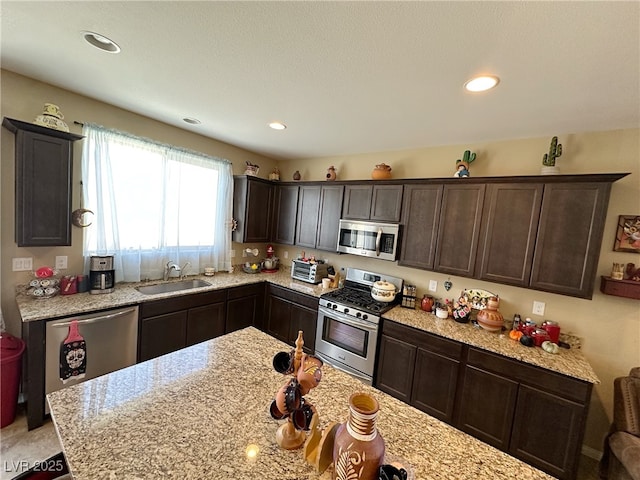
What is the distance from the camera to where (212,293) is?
2967mm

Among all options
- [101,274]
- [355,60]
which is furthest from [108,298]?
[355,60]

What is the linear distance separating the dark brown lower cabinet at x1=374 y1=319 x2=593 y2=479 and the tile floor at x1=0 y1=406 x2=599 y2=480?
21.0 inches

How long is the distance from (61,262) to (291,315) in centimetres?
234

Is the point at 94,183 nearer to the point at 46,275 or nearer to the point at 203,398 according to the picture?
the point at 46,275

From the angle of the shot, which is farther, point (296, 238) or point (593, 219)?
point (296, 238)

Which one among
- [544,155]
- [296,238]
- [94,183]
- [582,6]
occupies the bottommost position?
[296,238]

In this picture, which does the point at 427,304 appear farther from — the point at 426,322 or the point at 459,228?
the point at 459,228

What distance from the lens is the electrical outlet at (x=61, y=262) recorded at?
7.71 feet

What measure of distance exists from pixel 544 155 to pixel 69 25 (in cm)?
349

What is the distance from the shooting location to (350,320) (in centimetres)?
269

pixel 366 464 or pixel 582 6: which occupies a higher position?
pixel 582 6

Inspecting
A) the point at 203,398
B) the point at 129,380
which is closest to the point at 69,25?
the point at 129,380

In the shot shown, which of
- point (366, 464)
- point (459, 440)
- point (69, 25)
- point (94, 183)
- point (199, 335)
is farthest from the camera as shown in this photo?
point (199, 335)

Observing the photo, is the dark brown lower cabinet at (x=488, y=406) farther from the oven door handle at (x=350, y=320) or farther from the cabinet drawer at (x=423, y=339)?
the oven door handle at (x=350, y=320)
